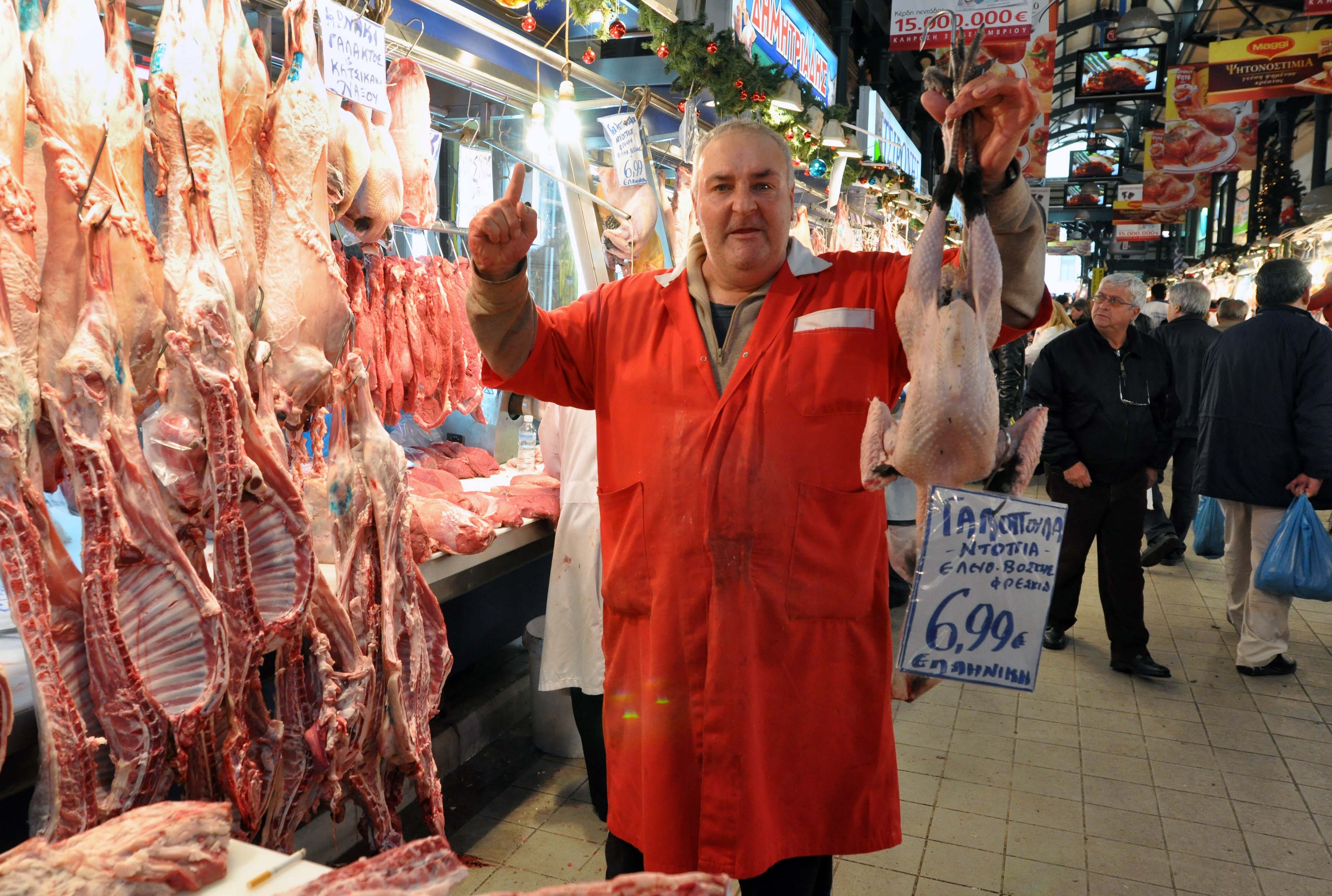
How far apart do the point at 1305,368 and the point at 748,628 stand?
16.5ft

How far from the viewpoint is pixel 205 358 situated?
→ 1947 mm

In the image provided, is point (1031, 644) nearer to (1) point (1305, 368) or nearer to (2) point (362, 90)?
(2) point (362, 90)

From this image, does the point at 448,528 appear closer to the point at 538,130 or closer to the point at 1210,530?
the point at 538,130

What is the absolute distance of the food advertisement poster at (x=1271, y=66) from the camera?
11211 mm

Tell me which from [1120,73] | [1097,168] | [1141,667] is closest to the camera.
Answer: [1141,667]

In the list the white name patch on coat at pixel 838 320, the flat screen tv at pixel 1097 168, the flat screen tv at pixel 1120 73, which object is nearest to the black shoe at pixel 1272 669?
the white name patch on coat at pixel 838 320

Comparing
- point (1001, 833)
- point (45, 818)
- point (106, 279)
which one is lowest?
point (1001, 833)

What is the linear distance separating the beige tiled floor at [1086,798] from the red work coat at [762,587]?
1449 millimetres

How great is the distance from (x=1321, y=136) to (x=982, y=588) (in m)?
19.1

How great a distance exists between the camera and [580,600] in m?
3.73

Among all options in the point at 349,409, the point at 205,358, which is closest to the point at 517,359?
the point at 349,409

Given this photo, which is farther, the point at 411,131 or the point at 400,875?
the point at 411,131

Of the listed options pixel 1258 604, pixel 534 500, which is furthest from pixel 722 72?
pixel 1258 604

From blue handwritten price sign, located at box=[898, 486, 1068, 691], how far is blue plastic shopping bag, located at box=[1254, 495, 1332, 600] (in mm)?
4714
